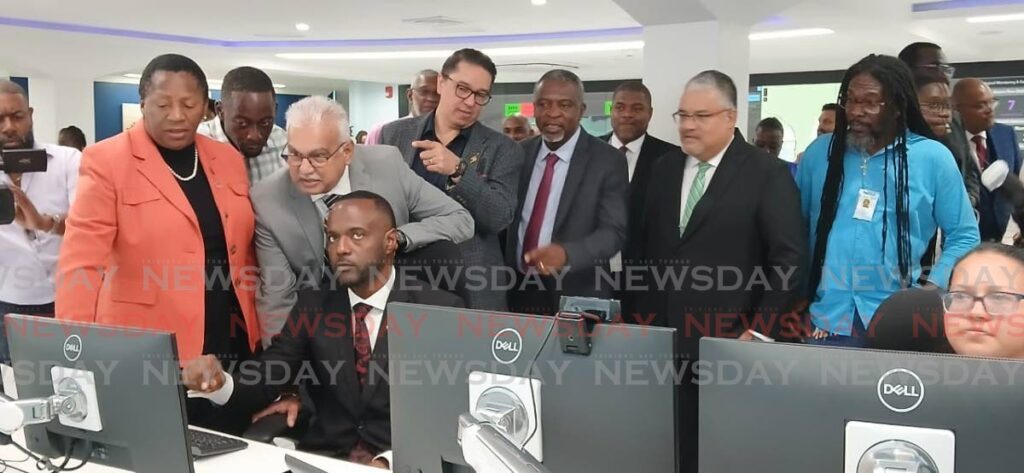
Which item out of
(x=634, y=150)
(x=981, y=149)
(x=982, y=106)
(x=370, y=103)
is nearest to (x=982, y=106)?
(x=982, y=106)

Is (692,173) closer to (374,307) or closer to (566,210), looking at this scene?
(566,210)

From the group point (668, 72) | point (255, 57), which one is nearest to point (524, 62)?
point (255, 57)

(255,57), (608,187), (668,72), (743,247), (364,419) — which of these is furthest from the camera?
(255,57)

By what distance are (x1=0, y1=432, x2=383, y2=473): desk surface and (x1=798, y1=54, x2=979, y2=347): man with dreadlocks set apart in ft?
5.29

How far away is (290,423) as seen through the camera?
2.38 metres

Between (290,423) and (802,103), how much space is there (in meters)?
11.5

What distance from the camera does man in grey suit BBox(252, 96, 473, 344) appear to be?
8.11 ft

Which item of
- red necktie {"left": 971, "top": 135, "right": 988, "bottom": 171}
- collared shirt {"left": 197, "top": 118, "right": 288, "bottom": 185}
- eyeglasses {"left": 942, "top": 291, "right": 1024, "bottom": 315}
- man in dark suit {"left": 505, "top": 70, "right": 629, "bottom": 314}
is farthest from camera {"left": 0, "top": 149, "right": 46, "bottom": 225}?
red necktie {"left": 971, "top": 135, "right": 988, "bottom": 171}

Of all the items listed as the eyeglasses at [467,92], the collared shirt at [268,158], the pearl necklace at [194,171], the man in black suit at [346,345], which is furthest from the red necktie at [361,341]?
the eyeglasses at [467,92]

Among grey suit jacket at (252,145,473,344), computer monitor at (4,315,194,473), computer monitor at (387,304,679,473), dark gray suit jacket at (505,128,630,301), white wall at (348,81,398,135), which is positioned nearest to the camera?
computer monitor at (387,304,679,473)

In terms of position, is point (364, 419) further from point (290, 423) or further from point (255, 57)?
point (255, 57)

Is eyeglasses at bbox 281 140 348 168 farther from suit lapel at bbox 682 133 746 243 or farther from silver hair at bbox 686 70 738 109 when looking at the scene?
silver hair at bbox 686 70 738 109

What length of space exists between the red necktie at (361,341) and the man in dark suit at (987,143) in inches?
111

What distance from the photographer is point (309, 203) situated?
101 inches
